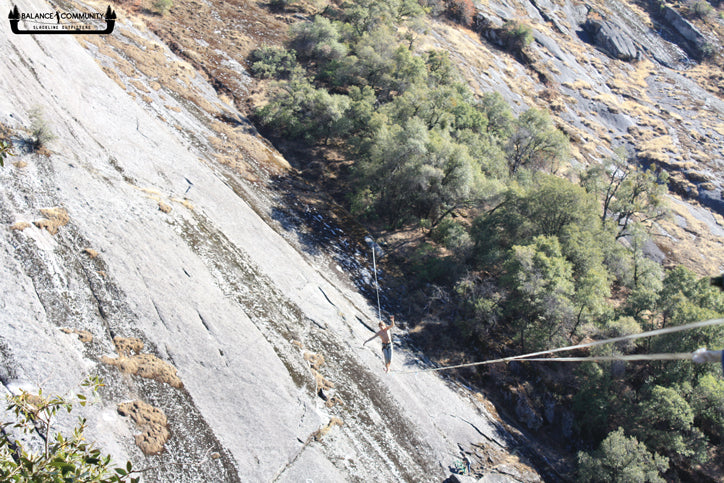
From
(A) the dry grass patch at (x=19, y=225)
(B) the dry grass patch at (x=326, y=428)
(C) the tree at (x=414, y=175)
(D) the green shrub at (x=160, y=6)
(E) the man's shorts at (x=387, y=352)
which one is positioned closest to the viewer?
(B) the dry grass patch at (x=326, y=428)

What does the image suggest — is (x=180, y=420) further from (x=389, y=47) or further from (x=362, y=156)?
(x=389, y=47)

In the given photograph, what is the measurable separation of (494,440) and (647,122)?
197 feet

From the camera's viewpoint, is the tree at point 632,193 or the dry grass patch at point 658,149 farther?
the dry grass patch at point 658,149

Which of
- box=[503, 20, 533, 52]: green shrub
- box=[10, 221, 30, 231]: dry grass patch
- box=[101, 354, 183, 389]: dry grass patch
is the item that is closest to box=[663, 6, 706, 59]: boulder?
box=[503, 20, 533, 52]: green shrub

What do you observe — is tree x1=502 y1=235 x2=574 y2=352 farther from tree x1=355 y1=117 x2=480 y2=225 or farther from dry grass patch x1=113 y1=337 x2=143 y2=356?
dry grass patch x1=113 y1=337 x2=143 y2=356

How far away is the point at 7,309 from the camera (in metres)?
14.5

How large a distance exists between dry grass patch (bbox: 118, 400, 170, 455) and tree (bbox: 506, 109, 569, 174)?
33732mm

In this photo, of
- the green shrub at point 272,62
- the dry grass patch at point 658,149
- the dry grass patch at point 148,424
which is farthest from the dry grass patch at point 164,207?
the dry grass patch at point 658,149

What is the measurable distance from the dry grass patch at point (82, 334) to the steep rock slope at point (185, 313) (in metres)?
0.05

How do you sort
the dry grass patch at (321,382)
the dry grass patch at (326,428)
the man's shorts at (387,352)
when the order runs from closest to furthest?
the dry grass patch at (326,428) < the dry grass patch at (321,382) < the man's shorts at (387,352)

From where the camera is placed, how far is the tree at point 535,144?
38.0 meters

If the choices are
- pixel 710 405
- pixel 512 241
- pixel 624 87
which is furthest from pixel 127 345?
pixel 624 87

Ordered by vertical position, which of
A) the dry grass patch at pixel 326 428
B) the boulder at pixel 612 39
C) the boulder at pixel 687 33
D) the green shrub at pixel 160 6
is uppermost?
the boulder at pixel 687 33

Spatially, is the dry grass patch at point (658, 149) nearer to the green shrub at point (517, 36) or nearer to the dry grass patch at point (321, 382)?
the green shrub at point (517, 36)
